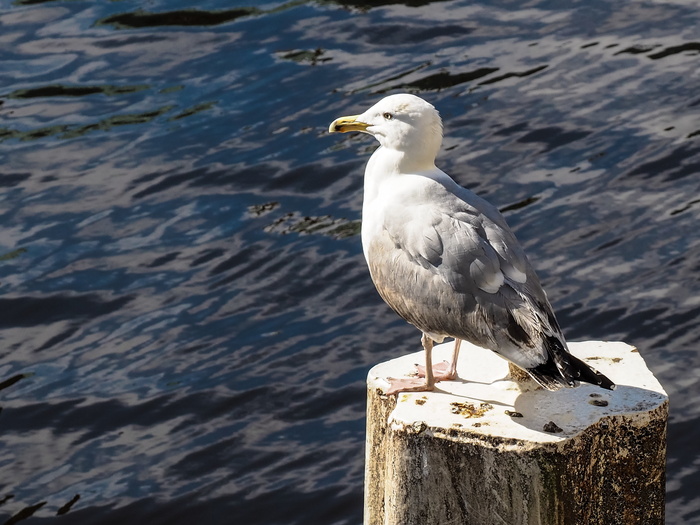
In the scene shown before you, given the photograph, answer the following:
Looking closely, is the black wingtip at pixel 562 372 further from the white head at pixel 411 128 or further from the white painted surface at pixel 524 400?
the white head at pixel 411 128

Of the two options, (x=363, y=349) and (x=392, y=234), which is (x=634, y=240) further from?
(x=392, y=234)

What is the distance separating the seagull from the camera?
16.1ft

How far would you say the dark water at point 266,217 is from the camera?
8172 millimetres

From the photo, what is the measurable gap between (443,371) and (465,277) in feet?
1.66

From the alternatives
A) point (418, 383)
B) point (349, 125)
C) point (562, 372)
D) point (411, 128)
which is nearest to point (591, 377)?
point (562, 372)

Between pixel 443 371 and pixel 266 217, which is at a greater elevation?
pixel 443 371

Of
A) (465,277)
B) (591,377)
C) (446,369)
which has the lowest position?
(446,369)

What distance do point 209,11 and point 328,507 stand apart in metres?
7.22

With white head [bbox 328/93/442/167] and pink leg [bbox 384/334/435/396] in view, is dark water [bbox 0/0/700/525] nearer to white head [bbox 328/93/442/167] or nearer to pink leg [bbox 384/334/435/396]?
pink leg [bbox 384/334/435/396]

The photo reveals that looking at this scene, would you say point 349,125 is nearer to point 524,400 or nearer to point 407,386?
point 407,386

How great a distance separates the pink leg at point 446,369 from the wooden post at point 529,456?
0.62 feet

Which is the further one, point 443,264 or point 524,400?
point 443,264

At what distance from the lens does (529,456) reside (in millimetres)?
4617

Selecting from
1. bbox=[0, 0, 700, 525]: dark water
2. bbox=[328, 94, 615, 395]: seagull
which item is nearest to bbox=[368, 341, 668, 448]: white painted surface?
bbox=[328, 94, 615, 395]: seagull
